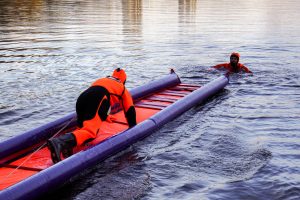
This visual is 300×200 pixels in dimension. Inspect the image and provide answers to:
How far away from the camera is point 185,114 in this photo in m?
10.5

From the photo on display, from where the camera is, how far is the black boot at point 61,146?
6422 millimetres

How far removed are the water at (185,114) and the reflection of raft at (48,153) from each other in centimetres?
38

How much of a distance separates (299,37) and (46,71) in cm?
1769

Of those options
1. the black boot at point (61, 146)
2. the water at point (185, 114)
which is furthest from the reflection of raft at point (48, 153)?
the water at point (185, 114)

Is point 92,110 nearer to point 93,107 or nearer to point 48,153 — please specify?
point 93,107

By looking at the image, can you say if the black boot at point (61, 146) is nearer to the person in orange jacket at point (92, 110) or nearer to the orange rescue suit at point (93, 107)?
the person in orange jacket at point (92, 110)

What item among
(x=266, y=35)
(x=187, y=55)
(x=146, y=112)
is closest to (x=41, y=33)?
(x=187, y=55)

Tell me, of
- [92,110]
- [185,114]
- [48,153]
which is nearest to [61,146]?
[48,153]

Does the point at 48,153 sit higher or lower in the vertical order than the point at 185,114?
higher

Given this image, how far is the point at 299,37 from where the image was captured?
26000 millimetres

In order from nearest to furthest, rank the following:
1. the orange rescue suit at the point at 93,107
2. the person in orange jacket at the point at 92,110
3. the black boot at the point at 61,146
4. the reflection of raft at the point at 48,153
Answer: the reflection of raft at the point at 48,153
the black boot at the point at 61,146
the person in orange jacket at the point at 92,110
the orange rescue suit at the point at 93,107

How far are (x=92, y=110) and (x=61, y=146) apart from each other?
0.94 metres

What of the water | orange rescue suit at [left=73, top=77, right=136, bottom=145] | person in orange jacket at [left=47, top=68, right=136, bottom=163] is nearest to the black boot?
person in orange jacket at [left=47, top=68, right=136, bottom=163]

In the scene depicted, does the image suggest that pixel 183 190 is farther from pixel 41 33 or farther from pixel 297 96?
pixel 41 33
